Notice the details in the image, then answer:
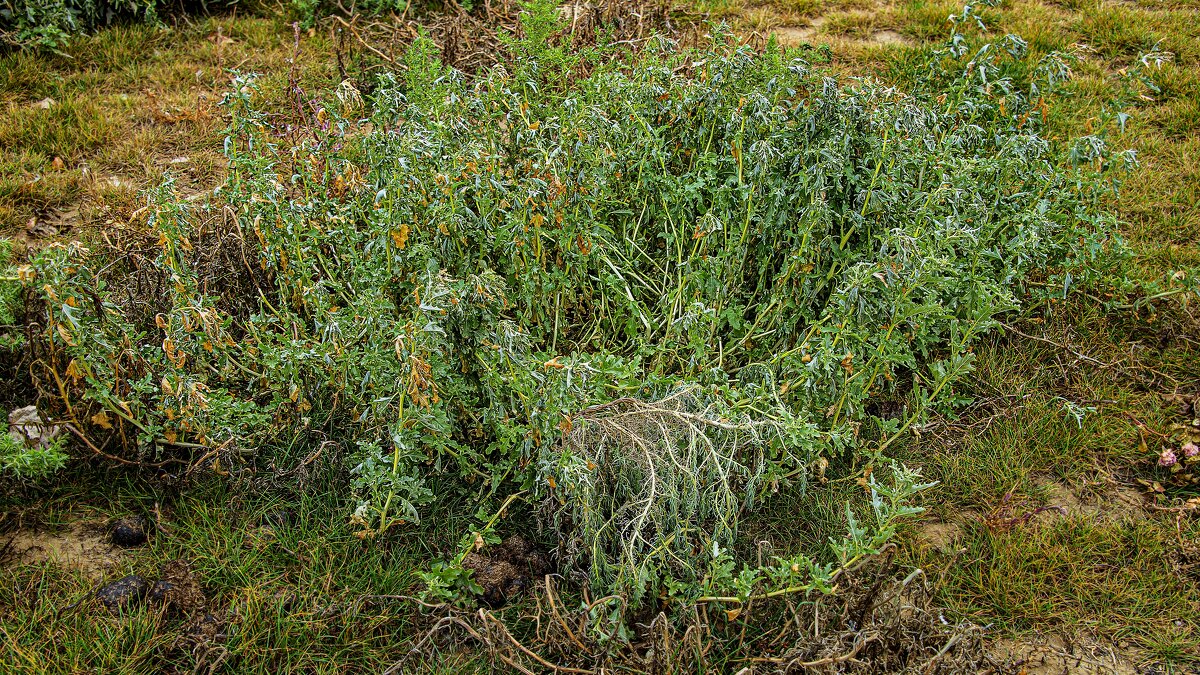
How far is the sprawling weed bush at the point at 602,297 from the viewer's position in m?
2.84

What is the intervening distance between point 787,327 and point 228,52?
13.3ft

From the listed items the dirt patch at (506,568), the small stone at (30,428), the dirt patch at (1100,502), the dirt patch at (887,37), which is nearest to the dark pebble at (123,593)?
the small stone at (30,428)

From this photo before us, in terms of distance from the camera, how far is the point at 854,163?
12.0 ft

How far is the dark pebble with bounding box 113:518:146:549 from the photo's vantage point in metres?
3.03

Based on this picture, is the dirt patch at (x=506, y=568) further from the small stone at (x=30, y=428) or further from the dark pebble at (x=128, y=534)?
the small stone at (x=30, y=428)

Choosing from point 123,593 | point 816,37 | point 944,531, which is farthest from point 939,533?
point 816,37

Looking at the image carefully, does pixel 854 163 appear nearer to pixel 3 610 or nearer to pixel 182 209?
pixel 182 209

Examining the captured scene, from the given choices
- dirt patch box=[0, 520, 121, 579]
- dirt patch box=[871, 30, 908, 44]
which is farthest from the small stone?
dirt patch box=[871, 30, 908, 44]

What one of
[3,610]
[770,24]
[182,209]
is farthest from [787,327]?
[770,24]

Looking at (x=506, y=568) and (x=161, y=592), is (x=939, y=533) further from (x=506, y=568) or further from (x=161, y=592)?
(x=161, y=592)

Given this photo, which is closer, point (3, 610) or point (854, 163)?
point (3, 610)

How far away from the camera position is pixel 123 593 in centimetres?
283

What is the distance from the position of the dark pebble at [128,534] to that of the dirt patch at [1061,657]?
2.73 metres

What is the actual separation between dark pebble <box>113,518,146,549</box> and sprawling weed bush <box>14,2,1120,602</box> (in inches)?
10.1
